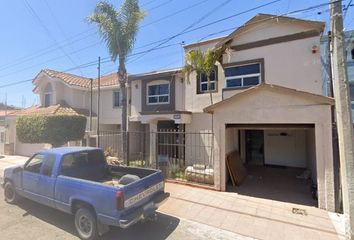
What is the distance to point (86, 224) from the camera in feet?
17.3

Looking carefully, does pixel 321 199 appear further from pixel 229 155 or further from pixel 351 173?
pixel 229 155

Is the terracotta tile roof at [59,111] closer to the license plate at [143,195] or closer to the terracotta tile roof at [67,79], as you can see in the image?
the terracotta tile roof at [67,79]

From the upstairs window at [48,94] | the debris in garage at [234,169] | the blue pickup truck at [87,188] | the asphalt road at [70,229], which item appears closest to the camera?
the blue pickup truck at [87,188]

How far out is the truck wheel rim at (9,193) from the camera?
7441 millimetres

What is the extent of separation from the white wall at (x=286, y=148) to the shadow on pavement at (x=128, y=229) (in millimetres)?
9919

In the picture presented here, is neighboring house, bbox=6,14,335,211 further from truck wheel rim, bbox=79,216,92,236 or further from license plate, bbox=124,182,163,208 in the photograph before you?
truck wheel rim, bbox=79,216,92,236

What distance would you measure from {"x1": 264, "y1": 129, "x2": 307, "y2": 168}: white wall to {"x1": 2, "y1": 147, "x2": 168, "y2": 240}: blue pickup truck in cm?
1031

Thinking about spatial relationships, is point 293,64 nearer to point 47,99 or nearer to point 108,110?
point 108,110

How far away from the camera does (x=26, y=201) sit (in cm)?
762

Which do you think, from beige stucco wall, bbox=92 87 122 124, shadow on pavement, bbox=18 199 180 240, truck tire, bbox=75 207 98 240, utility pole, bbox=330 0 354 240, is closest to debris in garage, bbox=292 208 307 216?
utility pole, bbox=330 0 354 240

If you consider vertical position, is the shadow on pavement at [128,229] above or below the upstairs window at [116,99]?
below

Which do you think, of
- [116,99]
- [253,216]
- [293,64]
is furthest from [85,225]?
[116,99]

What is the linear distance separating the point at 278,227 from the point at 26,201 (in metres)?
7.63

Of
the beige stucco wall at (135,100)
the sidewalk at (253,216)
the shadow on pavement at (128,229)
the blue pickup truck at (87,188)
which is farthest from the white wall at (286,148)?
the blue pickup truck at (87,188)
